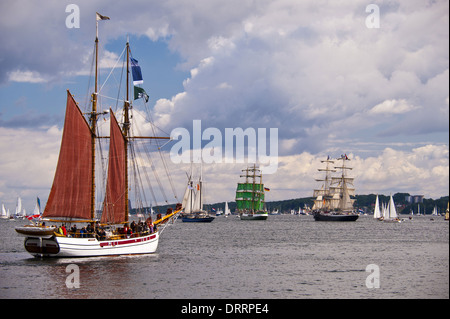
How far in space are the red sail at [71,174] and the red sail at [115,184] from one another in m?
3.00

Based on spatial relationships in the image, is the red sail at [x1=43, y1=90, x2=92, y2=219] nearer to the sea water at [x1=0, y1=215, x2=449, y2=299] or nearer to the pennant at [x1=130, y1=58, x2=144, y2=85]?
the sea water at [x1=0, y1=215, x2=449, y2=299]

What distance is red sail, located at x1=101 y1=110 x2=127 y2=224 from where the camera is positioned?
2650 inches

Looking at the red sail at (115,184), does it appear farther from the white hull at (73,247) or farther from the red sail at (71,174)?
the white hull at (73,247)

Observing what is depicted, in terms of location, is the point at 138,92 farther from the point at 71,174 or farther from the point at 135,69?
the point at 71,174

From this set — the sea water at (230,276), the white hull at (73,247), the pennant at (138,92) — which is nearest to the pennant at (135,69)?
the pennant at (138,92)

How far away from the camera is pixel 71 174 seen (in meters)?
64.0

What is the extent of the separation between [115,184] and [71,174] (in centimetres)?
633

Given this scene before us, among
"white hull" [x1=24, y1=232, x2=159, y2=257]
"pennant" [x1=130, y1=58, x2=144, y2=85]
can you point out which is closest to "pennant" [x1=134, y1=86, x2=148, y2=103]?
"pennant" [x1=130, y1=58, x2=144, y2=85]

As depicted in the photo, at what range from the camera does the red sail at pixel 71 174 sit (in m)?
63.3

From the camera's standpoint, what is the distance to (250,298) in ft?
133

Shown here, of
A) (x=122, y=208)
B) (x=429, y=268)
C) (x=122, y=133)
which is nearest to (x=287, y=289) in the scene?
(x=429, y=268)
